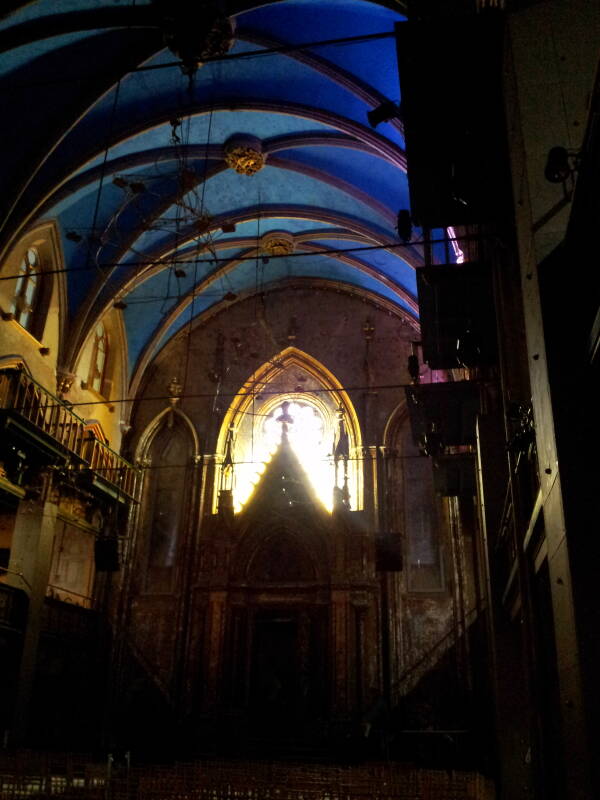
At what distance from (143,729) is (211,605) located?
2970 mm

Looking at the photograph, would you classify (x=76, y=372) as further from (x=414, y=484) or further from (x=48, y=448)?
(x=414, y=484)

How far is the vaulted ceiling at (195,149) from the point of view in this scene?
36.7 ft

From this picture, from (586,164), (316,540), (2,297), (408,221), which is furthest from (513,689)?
(2,297)

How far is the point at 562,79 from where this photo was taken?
5020 mm

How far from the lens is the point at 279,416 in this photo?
18.7 meters

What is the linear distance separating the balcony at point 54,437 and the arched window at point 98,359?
1670mm

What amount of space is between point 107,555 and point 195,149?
9.35 metres

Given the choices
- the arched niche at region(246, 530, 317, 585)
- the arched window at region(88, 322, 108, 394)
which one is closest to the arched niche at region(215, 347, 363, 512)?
the arched niche at region(246, 530, 317, 585)

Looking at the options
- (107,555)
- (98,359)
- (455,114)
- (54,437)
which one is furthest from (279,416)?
(455,114)

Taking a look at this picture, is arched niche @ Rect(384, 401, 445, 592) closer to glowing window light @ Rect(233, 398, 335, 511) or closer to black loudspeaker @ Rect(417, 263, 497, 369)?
glowing window light @ Rect(233, 398, 335, 511)

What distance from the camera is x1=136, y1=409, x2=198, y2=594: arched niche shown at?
1708 cm

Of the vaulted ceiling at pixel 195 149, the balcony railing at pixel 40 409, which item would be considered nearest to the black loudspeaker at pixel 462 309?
the vaulted ceiling at pixel 195 149

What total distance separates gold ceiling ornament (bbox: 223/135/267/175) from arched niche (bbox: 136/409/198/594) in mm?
7287

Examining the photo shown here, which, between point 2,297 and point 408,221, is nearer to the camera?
point 408,221
